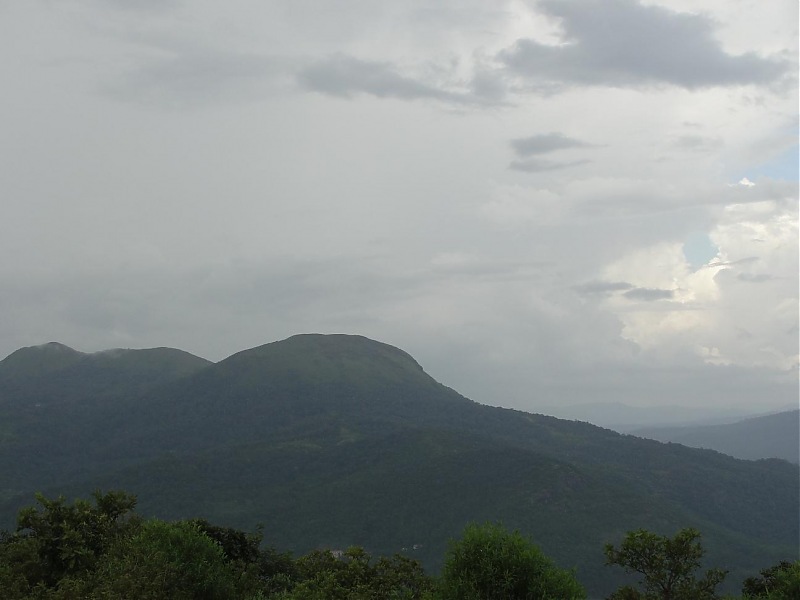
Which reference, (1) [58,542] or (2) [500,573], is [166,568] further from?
(2) [500,573]

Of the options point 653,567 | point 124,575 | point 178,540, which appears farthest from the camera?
point 653,567

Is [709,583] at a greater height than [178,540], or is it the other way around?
[178,540]

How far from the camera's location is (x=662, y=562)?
4575 centimetres

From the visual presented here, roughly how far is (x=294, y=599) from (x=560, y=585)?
13.1 metres

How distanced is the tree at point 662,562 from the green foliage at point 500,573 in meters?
13.5

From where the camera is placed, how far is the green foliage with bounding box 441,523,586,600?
32500mm

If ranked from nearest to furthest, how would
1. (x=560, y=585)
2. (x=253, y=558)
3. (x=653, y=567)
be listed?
(x=560, y=585) → (x=653, y=567) → (x=253, y=558)

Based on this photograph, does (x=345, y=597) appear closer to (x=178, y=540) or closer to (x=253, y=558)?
(x=178, y=540)

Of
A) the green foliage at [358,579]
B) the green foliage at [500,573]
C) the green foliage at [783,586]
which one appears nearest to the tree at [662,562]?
the green foliage at [783,586]

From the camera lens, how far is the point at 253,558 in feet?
192

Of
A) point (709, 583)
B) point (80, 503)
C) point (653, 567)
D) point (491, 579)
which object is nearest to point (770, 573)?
point (709, 583)

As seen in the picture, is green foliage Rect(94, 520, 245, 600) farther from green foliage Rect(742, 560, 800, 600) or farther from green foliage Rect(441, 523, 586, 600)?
green foliage Rect(742, 560, 800, 600)

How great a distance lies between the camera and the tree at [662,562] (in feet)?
149

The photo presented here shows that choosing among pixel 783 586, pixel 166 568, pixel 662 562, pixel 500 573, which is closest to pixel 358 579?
pixel 166 568
